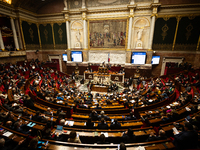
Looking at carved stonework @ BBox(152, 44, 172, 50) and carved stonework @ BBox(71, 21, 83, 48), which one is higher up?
carved stonework @ BBox(71, 21, 83, 48)

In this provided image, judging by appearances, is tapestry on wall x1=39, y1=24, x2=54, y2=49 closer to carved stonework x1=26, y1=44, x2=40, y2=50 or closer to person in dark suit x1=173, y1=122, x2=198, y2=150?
carved stonework x1=26, y1=44, x2=40, y2=50

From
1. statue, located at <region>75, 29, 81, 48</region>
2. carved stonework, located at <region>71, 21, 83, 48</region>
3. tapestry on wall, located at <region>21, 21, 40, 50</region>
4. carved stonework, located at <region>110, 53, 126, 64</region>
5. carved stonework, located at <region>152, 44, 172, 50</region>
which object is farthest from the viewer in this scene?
statue, located at <region>75, 29, 81, 48</region>

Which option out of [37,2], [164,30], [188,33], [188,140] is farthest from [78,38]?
[188,140]

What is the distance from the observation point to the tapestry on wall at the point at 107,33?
16938 millimetres

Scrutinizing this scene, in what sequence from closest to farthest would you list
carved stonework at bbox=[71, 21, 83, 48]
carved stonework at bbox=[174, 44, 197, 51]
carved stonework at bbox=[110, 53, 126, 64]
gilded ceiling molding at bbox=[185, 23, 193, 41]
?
gilded ceiling molding at bbox=[185, 23, 193, 41], carved stonework at bbox=[174, 44, 197, 51], carved stonework at bbox=[110, 53, 126, 64], carved stonework at bbox=[71, 21, 83, 48]

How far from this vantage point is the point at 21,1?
50.6ft

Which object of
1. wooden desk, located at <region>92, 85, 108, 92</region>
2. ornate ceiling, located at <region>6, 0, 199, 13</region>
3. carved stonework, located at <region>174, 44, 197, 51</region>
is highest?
ornate ceiling, located at <region>6, 0, 199, 13</region>

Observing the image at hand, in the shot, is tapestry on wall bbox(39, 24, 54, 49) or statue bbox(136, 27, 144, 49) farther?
tapestry on wall bbox(39, 24, 54, 49)

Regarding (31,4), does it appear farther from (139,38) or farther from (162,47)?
(162,47)

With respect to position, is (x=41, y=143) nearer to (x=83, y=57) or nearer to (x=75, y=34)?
(x=83, y=57)

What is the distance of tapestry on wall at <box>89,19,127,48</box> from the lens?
1694cm

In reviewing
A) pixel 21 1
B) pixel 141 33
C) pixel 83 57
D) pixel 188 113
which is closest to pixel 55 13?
pixel 21 1

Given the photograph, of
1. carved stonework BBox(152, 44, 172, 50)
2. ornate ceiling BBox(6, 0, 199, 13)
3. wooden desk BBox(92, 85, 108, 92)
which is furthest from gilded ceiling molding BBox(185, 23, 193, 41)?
wooden desk BBox(92, 85, 108, 92)

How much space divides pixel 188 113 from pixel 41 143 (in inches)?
271
